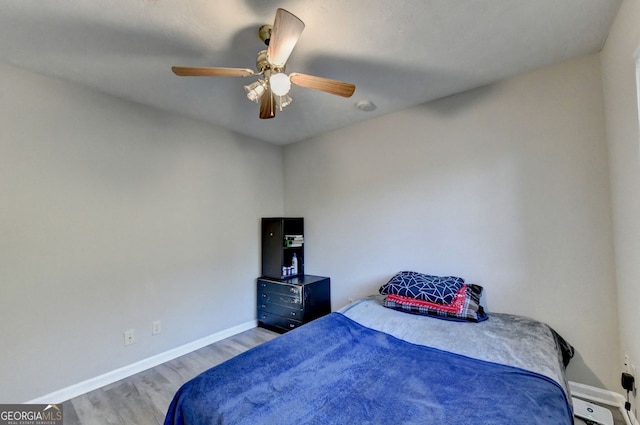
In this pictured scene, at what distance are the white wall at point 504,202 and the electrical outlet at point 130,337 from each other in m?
2.08

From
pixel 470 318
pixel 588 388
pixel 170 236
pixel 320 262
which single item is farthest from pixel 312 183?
pixel 588 388

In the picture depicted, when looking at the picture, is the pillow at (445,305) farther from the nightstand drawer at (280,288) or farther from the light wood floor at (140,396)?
the light wood floor at (140,396)

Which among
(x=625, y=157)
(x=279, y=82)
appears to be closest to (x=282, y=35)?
(x=279, y=82)

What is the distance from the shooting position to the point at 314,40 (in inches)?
69.4

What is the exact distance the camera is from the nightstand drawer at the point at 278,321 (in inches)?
122

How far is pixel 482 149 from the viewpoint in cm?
238

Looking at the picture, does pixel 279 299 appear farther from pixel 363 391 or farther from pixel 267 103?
pixel 267 103

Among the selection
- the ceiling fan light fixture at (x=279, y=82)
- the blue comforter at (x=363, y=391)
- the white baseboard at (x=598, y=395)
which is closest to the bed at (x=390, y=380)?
the blue comforter at (x=363, y=391)

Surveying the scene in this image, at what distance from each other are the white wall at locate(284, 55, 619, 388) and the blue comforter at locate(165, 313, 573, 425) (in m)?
1.03

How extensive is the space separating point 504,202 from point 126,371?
3515 mm

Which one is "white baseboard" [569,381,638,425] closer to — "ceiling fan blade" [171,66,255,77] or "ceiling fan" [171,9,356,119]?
"ceiling fan" [171,9,356,119]

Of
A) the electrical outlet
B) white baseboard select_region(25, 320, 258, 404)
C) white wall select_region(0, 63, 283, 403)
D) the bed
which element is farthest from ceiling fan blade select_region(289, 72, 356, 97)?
white baseboard select_region(25, 320, 258, 404)

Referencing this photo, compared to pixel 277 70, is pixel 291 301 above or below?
below

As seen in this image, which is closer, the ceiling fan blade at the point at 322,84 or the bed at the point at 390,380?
the bed at the point at 390,380
